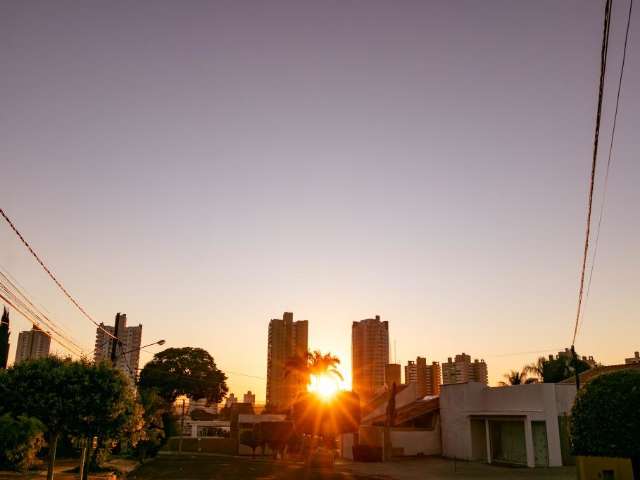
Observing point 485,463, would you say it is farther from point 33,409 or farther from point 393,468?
point 33,409

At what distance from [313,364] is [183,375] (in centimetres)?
4095

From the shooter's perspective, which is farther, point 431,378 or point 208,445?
point 431,378

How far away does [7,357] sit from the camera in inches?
2140

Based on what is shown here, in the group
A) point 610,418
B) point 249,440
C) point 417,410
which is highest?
point 610,418

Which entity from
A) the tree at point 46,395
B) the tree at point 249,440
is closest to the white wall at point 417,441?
the tree at point 249,440

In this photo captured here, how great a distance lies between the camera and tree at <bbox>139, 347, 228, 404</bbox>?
87.7 metres

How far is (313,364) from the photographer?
55406mm

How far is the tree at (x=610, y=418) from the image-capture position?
14.3 m

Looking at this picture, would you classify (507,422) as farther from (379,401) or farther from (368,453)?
(379,401)

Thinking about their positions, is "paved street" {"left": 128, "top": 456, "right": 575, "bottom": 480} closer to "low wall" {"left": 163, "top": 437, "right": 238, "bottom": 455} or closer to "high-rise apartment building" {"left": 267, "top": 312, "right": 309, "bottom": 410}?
"low wall" {"left": 163, "top": 437, "right": 238, "bottom": 455}

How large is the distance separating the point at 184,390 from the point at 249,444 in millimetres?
26285

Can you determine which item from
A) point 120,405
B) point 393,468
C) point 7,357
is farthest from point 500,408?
point 7,357

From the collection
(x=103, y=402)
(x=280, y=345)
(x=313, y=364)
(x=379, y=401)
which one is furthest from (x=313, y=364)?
(x=280, y=345)

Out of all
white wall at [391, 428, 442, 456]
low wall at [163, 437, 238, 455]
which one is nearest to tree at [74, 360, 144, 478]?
white wall at [391, 428, 442, 456]
